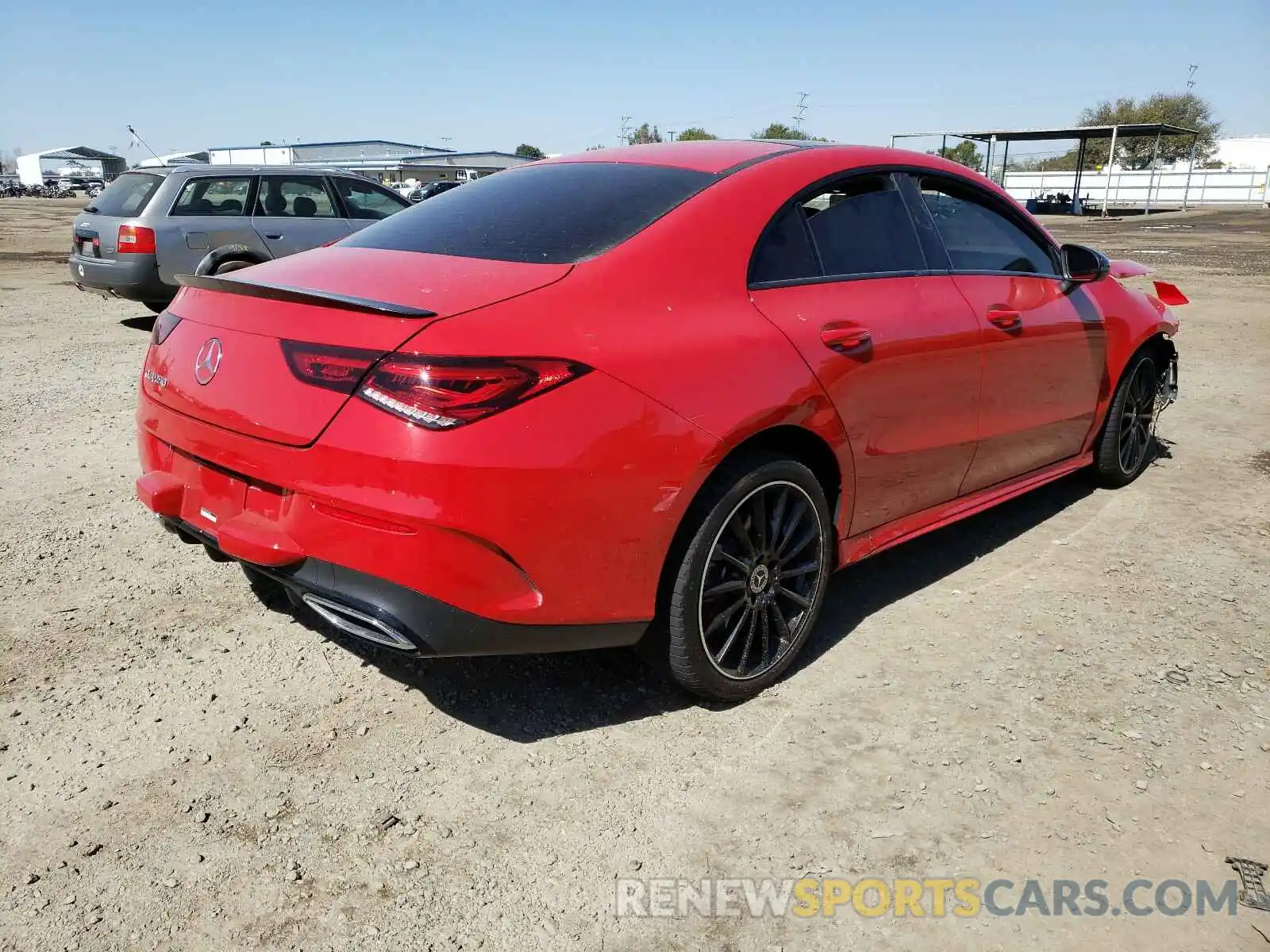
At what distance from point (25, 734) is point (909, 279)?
3.13m

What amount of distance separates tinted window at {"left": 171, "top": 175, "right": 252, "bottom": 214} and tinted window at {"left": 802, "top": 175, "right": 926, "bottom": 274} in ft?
26.5

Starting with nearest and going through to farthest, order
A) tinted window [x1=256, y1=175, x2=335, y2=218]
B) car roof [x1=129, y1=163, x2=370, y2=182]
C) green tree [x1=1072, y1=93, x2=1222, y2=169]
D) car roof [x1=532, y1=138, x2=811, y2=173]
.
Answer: car roof [x1=532, y1=138, x2=811, y2=173] → car roof [x1=129, y1=163, x2=370, y2=182] → tinted window [x1=256, y1=175, x2=335, y2=218] → green tree [x1=1072, y1=93, x2=1222, y2=169]

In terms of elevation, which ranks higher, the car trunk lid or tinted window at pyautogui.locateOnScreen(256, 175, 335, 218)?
tinted window at pyautogui.locateOnScreen(256, 175, 335, 218)

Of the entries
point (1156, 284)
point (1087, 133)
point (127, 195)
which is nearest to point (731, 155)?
point (1156, 284)

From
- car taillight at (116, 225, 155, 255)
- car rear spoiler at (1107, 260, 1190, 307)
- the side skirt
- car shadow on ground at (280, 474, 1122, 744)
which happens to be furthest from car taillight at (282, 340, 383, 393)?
car taillight at (116, 225, 155, 255)

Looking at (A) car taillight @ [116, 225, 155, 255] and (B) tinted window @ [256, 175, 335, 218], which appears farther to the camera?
(B) tinted window @ [256, 175, 335, 218]

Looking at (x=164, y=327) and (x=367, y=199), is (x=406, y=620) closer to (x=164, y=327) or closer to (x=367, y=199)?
(x=164, y=327)

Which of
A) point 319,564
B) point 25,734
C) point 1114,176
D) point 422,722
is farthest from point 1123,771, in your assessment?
point 1114,176

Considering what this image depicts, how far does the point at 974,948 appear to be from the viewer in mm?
2068

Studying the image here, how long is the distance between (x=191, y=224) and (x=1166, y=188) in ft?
188

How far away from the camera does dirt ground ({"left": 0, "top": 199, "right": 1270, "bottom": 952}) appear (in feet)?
6.98

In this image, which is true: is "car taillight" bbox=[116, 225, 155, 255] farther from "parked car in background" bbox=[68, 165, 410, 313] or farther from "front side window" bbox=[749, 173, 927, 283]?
"front side window" bbox=[749, 173, 927, 283]

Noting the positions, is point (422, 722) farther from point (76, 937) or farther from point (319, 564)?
point (76, 937)

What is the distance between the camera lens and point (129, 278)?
9281mm
